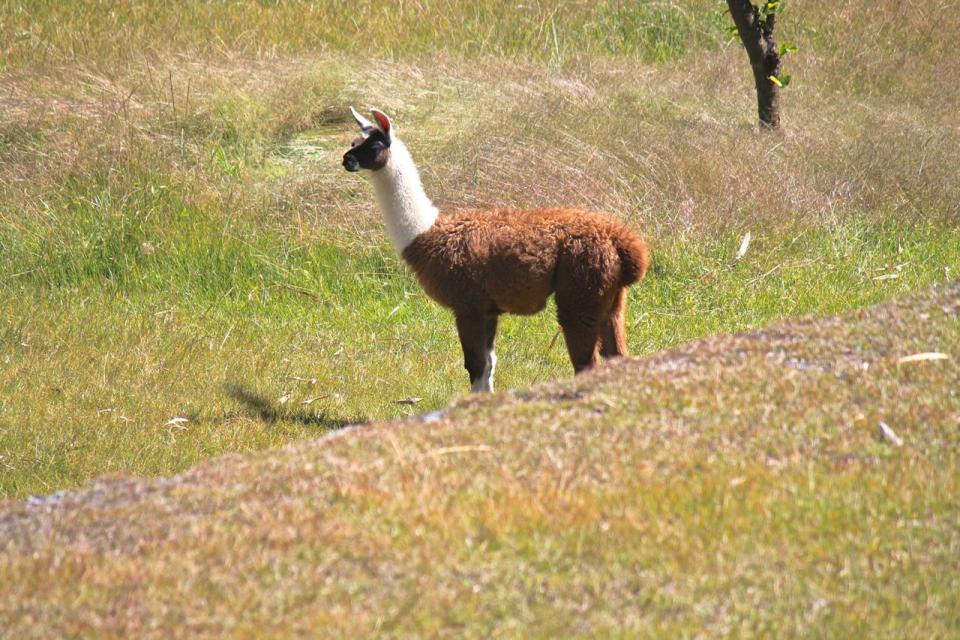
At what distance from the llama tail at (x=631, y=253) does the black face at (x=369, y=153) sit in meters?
1.59

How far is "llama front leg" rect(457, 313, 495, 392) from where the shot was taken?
7711mm

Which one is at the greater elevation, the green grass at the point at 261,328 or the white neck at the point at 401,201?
the white neck at the point at 401,201

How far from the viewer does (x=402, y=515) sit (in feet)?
14.6

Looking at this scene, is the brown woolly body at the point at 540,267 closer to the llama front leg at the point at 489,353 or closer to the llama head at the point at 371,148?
the llama front leg at the point at 489,353

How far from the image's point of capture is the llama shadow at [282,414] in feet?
26.4

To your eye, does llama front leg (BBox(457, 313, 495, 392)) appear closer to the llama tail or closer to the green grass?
the green grass

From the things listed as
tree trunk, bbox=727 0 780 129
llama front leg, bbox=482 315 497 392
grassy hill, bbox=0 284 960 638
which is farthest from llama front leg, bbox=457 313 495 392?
tree trunk, bbox=727 0 780 129

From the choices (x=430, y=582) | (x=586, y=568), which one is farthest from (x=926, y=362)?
(x=430, y=582)

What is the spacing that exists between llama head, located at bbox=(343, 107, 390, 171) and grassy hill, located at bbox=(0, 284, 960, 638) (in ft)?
8.94

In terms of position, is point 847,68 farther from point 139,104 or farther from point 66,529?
point 66,529

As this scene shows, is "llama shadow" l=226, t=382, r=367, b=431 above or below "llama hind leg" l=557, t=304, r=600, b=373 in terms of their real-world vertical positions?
below

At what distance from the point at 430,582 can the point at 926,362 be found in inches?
110

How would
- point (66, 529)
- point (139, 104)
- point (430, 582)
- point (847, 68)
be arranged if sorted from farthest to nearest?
point (847, 68) < point (139, 104) < point (66, 529) < point (430, 582)

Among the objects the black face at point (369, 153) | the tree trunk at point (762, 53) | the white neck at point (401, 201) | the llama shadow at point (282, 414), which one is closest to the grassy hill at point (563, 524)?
the white neck at point (401, 201)
